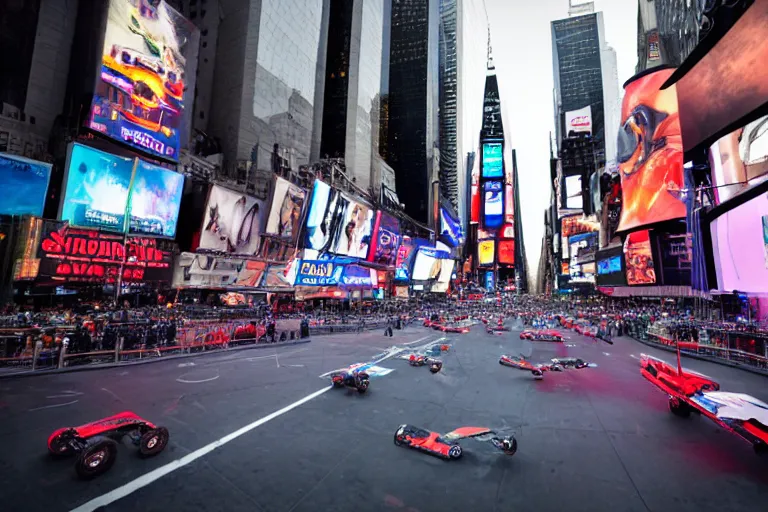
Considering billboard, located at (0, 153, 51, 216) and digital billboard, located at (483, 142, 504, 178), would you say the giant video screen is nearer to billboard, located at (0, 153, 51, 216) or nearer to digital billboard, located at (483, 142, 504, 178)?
billboard, located at (0, 153, 51, 216)

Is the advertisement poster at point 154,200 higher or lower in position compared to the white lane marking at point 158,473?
Answer: higher

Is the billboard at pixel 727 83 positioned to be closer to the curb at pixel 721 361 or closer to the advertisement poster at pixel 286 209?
the curb at pixel 721 361

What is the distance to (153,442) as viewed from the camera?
20.9ft

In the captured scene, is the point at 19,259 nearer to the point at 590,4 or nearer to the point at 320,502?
the point at 320,502

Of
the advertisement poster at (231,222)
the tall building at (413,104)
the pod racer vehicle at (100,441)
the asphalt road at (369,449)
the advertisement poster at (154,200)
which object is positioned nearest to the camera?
the asphalt road at (369,449)

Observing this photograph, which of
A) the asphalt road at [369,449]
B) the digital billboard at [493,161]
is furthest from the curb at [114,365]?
the digital billboard at [493,161]

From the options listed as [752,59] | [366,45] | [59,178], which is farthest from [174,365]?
[366,45]

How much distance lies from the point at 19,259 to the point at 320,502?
2653 centimetres

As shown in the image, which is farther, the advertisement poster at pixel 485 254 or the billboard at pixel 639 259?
the advertisement poster at pixel 485 254

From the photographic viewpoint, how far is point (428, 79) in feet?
303

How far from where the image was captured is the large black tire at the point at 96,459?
214 inches

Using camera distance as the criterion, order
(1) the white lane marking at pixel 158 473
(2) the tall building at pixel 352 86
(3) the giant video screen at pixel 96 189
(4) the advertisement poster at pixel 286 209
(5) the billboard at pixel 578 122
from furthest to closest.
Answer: (5) the billboard at pixel 578 122, (2) the tall building at pixel 352 86, (4) the advertisement poster at pixel 286 209, (3) the giant video screen at pixel 96 189, (1) the white lane marking at pixel 158 473

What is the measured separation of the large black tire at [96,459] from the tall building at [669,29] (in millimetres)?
38365

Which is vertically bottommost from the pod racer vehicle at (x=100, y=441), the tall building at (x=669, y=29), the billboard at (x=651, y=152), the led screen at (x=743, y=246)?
the pod racer vehicle at (x=100, y=441)
